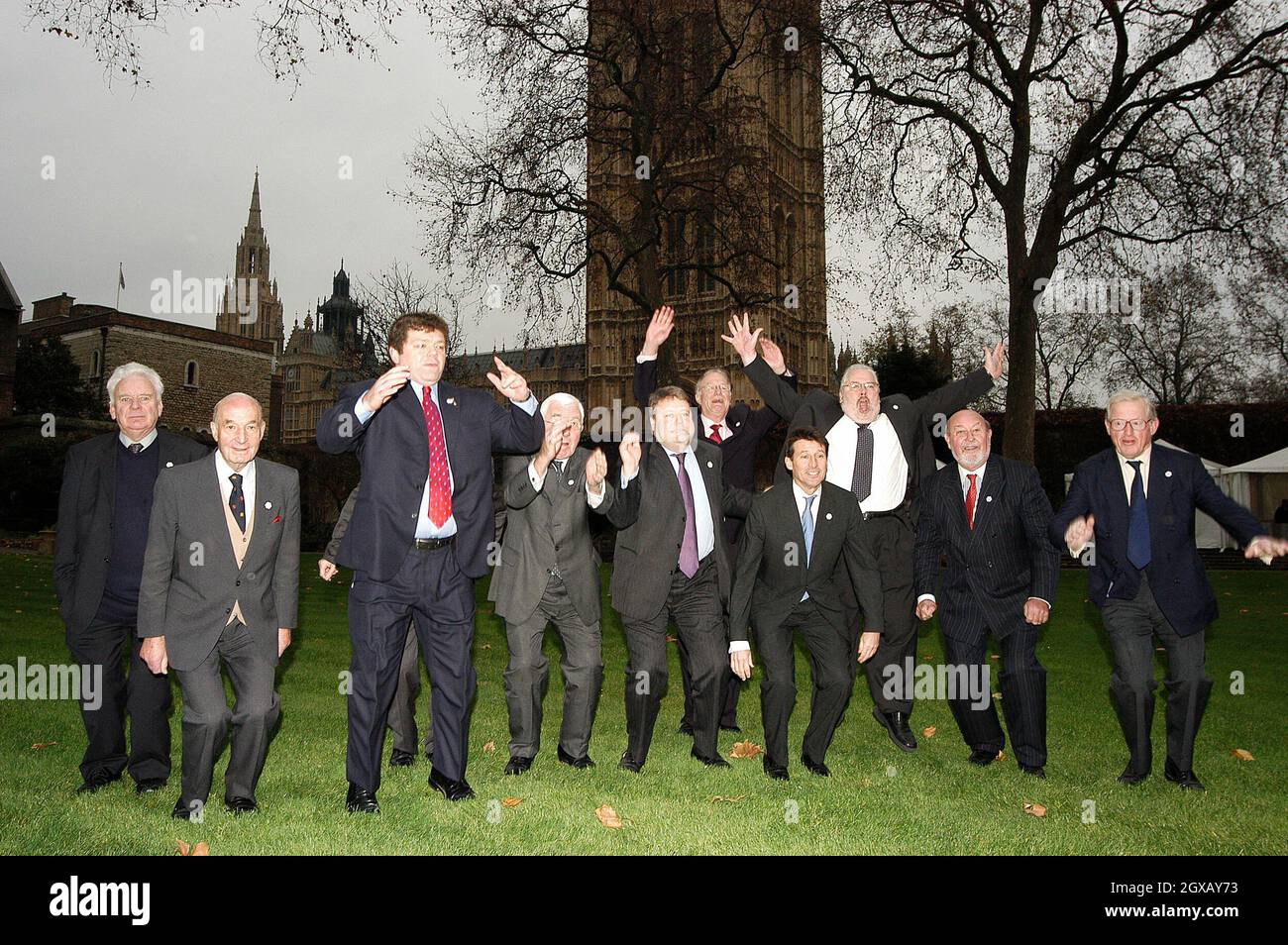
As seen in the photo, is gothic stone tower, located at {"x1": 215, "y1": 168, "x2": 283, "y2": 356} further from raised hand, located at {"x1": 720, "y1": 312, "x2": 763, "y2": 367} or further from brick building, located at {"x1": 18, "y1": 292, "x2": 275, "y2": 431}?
raised hand, located at {"x1": 720, "y1": 312, "x2": 763, "y2": 367}

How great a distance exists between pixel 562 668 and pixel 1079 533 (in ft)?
11.0

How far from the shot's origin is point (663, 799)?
5.30 m

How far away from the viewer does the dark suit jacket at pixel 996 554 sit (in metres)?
6.21

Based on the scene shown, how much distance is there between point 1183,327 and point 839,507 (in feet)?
163

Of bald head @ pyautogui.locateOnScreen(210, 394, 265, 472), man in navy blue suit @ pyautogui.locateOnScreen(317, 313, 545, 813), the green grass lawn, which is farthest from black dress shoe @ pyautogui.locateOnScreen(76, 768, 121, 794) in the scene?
bald head @ pyautogui.locateOnScreen(210, 394, 265, 472)

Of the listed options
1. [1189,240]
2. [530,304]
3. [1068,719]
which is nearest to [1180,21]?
[1189,240]

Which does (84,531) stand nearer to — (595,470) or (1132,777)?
(595,470)

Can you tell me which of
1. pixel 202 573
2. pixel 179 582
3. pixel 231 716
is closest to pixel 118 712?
pixel 231 716

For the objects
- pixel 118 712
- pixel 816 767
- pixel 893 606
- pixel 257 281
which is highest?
pixel 257 281

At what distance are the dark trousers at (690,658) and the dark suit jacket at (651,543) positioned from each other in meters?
0.10

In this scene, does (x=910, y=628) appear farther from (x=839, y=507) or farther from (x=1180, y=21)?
(x=1180, y=21)

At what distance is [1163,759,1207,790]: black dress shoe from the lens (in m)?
5.59

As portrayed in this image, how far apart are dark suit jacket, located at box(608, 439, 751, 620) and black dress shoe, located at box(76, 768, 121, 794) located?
315 centimetres

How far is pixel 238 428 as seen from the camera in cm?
501
